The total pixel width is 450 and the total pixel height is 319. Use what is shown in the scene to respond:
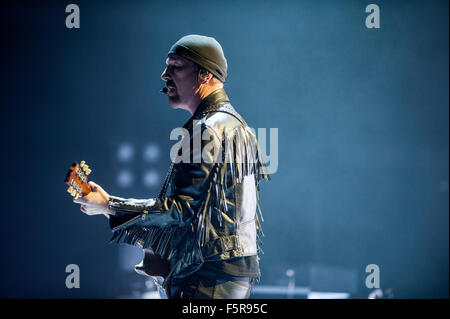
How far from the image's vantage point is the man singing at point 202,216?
1688 mm

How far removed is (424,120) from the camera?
19.1 ft

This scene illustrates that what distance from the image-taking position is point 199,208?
1.71 meters

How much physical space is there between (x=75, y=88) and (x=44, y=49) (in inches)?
24.2

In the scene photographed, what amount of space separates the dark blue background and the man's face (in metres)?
3.61

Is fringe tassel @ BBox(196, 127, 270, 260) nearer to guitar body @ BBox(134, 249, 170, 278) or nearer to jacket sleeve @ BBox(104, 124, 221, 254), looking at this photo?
jacket sleeve @ BBox(104, 124, 221, 254)

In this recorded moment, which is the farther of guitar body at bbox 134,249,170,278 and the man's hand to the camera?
guitar body at bbox 134,249,170,278

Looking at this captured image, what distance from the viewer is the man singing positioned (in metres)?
1.69

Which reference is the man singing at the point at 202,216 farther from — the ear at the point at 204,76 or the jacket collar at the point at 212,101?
the ear at the point at 204,76

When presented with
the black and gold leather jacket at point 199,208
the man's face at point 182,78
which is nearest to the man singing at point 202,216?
the black and gold leather jacket at point 199,208

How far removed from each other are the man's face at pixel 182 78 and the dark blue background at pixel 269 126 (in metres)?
3.61

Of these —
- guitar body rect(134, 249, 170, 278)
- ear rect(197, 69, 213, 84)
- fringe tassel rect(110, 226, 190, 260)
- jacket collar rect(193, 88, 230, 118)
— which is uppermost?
ear rect(197, 69, 213, 84)

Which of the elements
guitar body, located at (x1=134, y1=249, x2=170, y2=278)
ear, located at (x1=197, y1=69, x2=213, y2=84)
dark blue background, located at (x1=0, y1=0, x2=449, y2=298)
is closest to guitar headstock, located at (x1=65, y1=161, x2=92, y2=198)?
guitar body, located at (x1=134, y1=249, x2=170, y2=278)

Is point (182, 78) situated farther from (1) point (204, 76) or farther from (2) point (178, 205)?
(2) point (178, 205)
